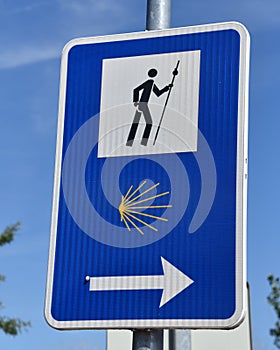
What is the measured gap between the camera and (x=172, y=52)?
143 inches

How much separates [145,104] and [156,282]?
0.74 metres

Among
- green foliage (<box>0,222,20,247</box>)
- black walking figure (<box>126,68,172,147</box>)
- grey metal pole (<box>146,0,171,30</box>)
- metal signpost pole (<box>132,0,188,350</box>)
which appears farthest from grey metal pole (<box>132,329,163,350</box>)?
green foliage (<box>0,222,20,247</box>)

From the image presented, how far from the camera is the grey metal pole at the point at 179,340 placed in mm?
4176

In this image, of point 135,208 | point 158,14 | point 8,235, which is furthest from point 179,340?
point 8,235

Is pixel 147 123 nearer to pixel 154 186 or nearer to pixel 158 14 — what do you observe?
pixel 154 186

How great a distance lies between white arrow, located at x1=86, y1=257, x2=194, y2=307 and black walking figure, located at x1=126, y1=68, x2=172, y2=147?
1.71 feet

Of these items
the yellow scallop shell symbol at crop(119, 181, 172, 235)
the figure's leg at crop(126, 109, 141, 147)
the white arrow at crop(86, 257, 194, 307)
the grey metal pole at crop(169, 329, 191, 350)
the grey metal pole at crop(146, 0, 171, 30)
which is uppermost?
the grey metal pole at crop(146, 0, 171, 30)

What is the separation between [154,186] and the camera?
3.42 meters

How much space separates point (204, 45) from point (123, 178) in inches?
25.4

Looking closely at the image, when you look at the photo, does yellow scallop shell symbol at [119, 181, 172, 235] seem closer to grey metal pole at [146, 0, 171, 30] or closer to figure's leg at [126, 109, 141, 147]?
figure's leg at [126, 109, 141, 147]

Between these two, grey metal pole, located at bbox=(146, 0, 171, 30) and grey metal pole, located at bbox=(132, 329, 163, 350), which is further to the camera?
grey metal pole, located at bbox=(146, 0, 171, 30)

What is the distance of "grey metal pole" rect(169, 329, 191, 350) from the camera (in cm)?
418

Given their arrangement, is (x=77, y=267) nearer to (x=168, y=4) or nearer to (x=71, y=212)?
(x=71, y=212)

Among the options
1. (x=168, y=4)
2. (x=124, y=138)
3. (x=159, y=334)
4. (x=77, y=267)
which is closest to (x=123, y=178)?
(x=124, y=138)
